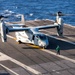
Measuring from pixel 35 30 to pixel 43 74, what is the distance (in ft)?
57.6

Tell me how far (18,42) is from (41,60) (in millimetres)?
12633

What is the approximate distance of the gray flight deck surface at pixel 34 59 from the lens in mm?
47188

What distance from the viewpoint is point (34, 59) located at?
173ft

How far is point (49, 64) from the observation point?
5025 cm

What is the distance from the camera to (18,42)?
2504 inches

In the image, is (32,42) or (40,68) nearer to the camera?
(40,68)

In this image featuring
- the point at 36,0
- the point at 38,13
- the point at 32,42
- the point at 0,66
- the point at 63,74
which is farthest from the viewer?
the point at 36,0

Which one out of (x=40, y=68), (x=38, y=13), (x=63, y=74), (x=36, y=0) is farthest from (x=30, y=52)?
(x=36, y=0)

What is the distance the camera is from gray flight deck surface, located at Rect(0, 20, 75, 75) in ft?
155

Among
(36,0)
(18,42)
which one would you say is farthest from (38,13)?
(18,42)

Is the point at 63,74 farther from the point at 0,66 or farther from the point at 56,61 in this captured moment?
the point at 0,66

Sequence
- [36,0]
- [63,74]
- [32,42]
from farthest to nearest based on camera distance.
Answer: [36,0] < [32,42] < [63,74]

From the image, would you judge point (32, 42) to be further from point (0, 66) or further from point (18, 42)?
point (0, 66)

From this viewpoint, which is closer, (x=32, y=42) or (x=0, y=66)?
(x=0, y=66)
